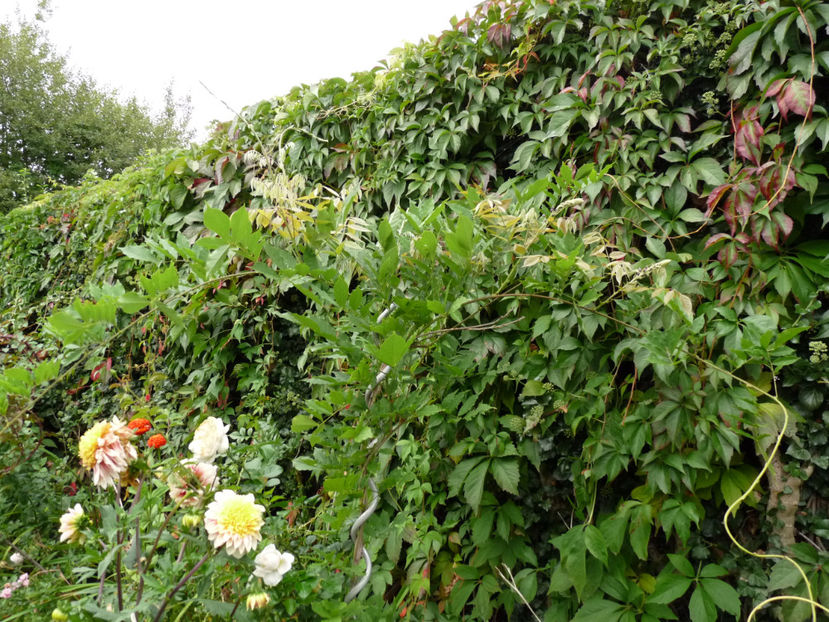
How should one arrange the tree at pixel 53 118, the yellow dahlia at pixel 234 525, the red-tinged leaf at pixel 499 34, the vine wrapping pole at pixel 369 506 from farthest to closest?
the tree at pixel 53 118 → the red-tinged leaf at pixel 499 34 → the vine wrapping pole at pixel 369 506 → the yellow dahlia at pixel 234 525

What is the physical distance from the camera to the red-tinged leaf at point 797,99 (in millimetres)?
1204

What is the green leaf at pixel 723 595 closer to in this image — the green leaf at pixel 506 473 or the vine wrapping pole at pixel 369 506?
the green leaf at pixel 506 473

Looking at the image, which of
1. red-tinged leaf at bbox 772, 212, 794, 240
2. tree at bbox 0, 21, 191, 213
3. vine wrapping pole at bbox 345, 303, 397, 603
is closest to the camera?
vine wrapping pole at bbox 345, 303, 397, 603

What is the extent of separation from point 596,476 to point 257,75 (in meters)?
15.4

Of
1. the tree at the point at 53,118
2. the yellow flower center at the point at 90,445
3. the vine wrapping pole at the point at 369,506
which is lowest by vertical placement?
the vine wrapping pole at the point at 369,506

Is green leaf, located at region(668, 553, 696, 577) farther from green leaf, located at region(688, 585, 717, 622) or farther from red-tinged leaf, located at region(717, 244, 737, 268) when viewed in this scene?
red-tinged leaf, located at region(717, 244, 737, 268)

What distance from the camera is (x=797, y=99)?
1219 mm

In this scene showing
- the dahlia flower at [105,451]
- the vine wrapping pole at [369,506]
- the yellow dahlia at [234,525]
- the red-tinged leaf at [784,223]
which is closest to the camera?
the yellow dahlia at [234,525]

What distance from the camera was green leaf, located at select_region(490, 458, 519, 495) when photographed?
130 cm

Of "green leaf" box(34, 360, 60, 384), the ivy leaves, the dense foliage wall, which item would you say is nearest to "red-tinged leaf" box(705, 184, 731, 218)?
the dense foliage wall

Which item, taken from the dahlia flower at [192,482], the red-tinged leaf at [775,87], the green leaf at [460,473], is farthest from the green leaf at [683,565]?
the red-tinged leaf at [775,87]

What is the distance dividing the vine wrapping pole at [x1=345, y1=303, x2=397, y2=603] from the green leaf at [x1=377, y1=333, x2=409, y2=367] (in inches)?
5.0

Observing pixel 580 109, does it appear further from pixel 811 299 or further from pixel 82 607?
pixel 82 607

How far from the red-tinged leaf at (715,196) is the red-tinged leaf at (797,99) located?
0.21 m
